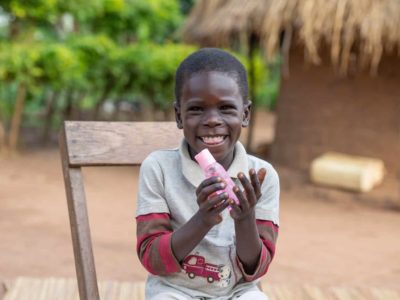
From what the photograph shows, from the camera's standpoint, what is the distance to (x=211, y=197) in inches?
55.7

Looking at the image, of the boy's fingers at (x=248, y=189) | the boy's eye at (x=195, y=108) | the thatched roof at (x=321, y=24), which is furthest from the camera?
the thatched roof at (x=321, y=24)

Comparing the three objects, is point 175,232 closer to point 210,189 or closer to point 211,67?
point 210,189

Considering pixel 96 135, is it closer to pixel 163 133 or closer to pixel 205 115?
pixel 163 133

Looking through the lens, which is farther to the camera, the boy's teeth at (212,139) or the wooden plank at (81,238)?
the wooden plank at (81,238)

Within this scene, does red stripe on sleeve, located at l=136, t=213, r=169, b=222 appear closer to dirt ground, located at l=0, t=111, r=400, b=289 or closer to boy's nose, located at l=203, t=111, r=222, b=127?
boy's nose, located at l=203, t=111, r=222, b=127

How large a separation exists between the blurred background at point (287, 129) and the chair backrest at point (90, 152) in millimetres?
2093

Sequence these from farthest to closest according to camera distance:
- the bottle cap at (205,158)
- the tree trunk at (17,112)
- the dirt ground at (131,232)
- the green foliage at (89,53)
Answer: the tree trunk at (17,112), the green foliage at (89,53), the dirt ground at (131,232), the bottle cap at (205,158)

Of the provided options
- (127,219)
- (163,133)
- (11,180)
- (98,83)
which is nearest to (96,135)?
(163,133)

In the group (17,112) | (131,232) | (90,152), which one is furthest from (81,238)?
(17,112)

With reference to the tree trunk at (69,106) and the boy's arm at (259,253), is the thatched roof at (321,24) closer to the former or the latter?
the tree trunk at (69,106)

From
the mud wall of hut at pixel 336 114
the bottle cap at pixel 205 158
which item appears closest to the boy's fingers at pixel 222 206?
the bottle cap at pixel 205 158

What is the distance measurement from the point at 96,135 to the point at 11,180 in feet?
16.1

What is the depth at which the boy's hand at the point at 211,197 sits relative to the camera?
1404 millimetres

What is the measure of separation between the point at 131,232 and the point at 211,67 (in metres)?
3.56
